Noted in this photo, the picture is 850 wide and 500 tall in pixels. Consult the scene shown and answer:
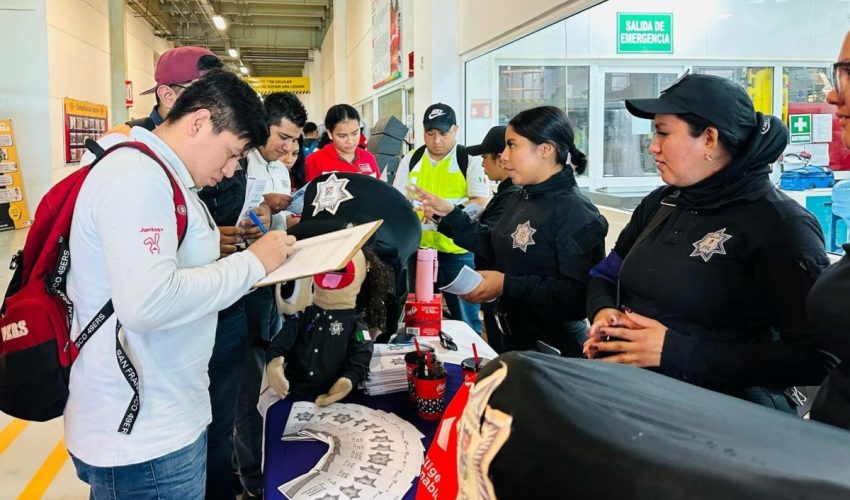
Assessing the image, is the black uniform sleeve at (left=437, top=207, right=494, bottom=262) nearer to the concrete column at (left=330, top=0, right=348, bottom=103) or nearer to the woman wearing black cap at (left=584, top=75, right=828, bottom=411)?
the woman wearing black cap at (left=584, top=75, right=828, bottom=411)

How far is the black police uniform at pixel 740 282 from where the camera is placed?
1.20 m

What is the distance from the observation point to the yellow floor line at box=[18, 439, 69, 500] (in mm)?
2525

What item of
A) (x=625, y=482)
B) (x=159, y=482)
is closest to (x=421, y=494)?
(x=625, y=482)

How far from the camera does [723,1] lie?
4281 millimetres

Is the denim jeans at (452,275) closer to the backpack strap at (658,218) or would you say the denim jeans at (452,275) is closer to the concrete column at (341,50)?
the backpack strap at (658,218)

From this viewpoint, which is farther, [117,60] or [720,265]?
[117,60]

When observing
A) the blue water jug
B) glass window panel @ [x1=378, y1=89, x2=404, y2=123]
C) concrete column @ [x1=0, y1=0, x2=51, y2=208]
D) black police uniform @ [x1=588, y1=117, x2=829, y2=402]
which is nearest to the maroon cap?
black police uniform @ [x1=588, y1=117, x2=829, y2=402]

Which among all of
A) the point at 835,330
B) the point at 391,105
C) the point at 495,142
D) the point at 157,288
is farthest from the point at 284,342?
the point at 391,105

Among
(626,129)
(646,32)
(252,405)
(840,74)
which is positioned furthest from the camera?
(626,129)

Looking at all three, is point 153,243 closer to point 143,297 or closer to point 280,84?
point 143,297

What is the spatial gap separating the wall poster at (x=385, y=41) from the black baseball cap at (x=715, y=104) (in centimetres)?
730

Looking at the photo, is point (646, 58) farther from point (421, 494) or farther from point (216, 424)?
point (421, 494)

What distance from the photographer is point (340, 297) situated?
1731 millimetres

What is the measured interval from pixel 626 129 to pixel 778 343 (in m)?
4.38
